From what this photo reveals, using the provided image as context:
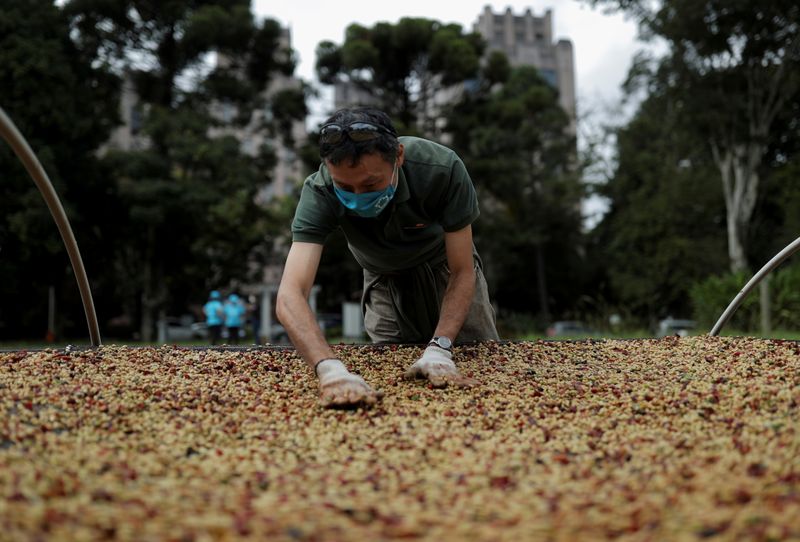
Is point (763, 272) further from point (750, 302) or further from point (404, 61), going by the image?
point (404, 61)

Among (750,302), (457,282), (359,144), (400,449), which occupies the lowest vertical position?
(400,449)

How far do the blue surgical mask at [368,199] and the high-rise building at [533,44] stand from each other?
36.9 metres

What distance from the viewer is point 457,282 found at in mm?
2875

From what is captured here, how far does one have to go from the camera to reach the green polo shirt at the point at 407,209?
265cm

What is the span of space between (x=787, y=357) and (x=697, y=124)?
11.0 meters

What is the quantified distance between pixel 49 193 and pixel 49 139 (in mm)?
13819

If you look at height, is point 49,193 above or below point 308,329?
above

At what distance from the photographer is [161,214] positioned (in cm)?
1492

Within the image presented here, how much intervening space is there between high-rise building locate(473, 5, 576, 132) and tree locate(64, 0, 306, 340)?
23.6 meters

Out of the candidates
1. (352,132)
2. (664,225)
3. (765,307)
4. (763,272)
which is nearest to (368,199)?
(352,132)

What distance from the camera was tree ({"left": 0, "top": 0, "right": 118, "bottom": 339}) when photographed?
13.5 m

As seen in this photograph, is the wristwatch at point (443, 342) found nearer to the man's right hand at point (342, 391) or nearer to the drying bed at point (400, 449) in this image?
the drying bed at point (400, 449)

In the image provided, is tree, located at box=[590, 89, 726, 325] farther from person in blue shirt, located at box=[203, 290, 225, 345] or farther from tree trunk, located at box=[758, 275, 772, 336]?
person in blue shirt, located at box=[203, 290, 225, 345]

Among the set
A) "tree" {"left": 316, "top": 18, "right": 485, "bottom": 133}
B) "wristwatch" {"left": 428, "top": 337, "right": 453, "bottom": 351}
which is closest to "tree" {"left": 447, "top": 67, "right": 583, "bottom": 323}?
"tree" {"left": 316, "top": 18, "right": 485, "bottom": 133}
